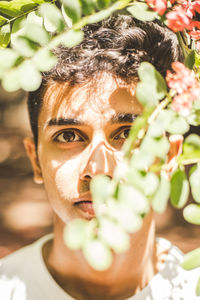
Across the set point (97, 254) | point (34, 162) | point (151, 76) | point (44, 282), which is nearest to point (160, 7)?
point (151, 76)

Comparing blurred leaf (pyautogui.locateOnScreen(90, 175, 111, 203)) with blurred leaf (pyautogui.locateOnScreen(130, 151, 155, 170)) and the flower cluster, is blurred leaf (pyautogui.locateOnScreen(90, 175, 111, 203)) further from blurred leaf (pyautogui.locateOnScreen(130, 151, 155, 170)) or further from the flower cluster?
the flower cluster

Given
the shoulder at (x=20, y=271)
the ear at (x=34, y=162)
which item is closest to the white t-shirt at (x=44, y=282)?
the shoulder at (x=20, y=271)

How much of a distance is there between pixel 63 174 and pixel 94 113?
0.21 meters

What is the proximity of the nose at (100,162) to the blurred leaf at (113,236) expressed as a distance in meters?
0.38

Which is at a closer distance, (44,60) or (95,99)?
(44,60)

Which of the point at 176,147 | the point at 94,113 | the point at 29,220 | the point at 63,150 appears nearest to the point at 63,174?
the point at 63,150

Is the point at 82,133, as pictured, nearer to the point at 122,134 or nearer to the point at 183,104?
the point at 122,134

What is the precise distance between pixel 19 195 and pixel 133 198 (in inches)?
73.7

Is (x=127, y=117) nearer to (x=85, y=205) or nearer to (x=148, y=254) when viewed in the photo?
(x=85, y=205)

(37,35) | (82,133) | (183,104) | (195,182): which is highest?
(37,35)

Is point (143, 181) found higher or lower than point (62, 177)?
higher

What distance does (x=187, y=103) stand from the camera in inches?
21.9

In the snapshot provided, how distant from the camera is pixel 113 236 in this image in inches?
18.3

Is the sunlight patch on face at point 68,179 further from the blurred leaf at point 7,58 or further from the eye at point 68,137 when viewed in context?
the blurred leaf at point 7,58
